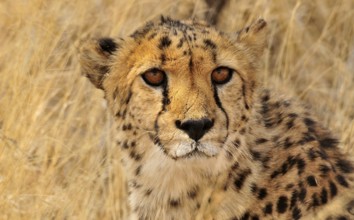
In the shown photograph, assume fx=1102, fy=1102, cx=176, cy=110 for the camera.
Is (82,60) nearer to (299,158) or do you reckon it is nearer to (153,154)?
(153,154)

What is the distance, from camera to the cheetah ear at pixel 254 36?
13.8 feet

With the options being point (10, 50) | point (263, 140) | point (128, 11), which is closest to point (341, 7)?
point (128, 11)

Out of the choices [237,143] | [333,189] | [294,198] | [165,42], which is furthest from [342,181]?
[165,42]

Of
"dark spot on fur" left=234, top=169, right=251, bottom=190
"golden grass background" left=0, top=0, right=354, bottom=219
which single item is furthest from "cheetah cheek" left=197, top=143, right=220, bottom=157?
"golden grass background" left=0, top=0, right=354, bottom=219

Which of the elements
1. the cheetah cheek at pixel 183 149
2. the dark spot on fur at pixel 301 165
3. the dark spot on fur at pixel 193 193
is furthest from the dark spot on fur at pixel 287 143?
the cheetah cheek at pixel 183 149

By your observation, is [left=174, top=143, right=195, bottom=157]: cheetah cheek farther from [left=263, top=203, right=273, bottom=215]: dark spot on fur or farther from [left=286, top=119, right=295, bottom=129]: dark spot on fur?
[left=286, top=119, right=295, bottom=129]: dark spot on fur

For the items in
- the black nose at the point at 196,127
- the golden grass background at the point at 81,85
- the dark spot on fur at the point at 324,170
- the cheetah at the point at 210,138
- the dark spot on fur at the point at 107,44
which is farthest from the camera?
the golden grass background at the point at 81,85

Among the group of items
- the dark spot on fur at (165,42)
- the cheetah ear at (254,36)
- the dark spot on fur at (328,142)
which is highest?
the cheetah ear at (254,36)

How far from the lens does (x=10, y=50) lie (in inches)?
216

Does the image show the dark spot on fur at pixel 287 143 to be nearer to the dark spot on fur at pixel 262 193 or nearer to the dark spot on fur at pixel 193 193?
the dark spot on fur at pixel 262 193

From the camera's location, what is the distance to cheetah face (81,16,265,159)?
3.71 metres

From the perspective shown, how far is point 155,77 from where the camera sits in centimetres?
388

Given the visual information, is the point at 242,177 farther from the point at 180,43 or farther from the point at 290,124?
the point at 180,43

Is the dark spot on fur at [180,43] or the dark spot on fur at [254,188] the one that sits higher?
the dark spot on fur at [180,43]
